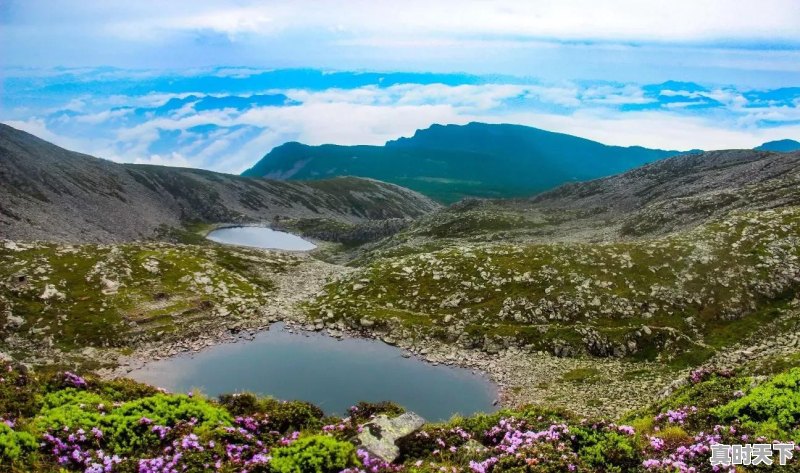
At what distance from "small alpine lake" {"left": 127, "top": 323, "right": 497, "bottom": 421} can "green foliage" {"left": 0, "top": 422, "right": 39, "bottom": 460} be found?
23106mm

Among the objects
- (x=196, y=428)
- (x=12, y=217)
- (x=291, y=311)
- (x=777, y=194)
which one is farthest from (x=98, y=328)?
(x=777, y=194)

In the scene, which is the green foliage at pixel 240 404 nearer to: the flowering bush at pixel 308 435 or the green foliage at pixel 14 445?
the flowering bush at pixel 308 435

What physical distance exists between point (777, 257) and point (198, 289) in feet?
233

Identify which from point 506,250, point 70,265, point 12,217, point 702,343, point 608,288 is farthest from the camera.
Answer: point 12,217

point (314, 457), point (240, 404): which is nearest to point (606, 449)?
point (314, 457)

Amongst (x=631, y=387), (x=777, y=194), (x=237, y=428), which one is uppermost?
(x=777, y=194)

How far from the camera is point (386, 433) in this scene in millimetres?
19719

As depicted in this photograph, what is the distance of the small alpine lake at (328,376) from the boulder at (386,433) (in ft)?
53.3

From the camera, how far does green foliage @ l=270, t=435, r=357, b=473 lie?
1605 cm

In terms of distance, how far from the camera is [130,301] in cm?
5666

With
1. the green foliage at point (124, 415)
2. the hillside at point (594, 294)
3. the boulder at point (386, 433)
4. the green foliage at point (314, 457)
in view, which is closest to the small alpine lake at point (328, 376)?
the hillside at point (594, 294)

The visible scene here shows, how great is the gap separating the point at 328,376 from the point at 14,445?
30.7m

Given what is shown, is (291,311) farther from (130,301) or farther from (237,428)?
(237,428)

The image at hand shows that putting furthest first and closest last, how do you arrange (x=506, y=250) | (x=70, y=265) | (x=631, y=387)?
1. (x=506, y=250)
2. (x=70, y=265)
3. (x=631, y=387)
